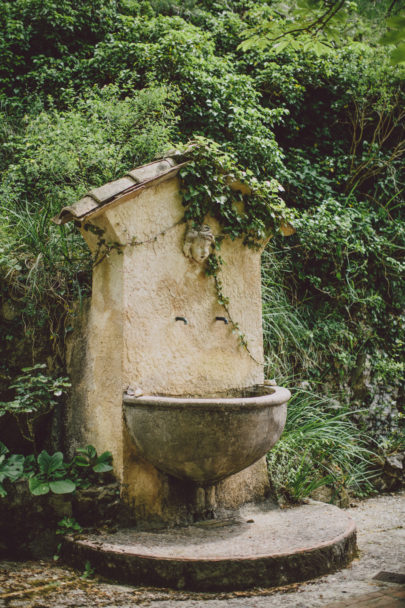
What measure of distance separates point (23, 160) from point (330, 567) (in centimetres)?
441

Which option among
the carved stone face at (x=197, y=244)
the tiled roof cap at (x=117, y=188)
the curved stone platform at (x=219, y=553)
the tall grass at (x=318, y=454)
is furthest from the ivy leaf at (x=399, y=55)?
the tall grass at (x=318, y=454)

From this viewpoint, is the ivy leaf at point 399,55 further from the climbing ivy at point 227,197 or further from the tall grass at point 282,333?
the tall grass at point 282,333

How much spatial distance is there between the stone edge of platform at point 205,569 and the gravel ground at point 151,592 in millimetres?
38

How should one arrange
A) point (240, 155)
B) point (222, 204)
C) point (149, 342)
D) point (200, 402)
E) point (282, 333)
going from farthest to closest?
point (240, 155), point (282, 333), point (222, 204), point (149, 342), point (200, 402)

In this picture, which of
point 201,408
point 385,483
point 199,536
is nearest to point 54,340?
point 201,408

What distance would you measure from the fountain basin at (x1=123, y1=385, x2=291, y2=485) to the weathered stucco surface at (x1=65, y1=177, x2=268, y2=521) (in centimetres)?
20

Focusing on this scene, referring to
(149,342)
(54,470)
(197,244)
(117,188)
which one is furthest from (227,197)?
(54,470)

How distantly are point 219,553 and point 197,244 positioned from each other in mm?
1990

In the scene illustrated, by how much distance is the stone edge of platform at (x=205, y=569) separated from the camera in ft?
8.20

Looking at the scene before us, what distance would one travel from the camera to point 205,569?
250 centimetres

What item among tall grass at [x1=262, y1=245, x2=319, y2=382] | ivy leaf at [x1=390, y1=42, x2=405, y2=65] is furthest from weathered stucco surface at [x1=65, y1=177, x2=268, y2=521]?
ivy leaf at [x1=390, y1=42, x2=405, y2=65]

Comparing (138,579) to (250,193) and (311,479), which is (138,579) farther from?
(250,193)

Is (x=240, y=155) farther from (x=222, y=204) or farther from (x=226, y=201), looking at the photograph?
(x=222, y=204)

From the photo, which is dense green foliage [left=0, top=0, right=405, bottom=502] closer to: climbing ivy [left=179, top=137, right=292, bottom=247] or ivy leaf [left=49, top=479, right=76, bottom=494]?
climbing ivy [left=179, top=137, right=292, bottom=247]
